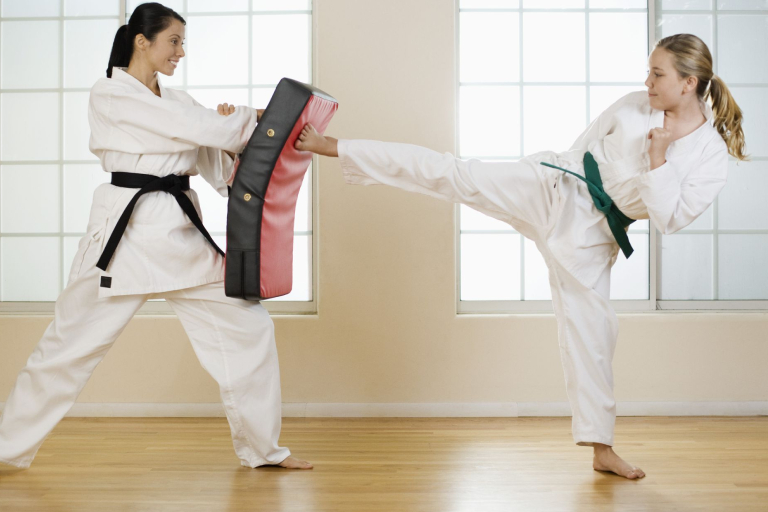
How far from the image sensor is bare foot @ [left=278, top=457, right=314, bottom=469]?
6.59 feet

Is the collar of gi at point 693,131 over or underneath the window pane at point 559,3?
underneath

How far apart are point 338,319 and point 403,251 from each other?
0.41 m

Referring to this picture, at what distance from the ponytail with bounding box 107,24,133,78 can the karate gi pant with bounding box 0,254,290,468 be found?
0.60m

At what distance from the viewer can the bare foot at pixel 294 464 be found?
201 cm

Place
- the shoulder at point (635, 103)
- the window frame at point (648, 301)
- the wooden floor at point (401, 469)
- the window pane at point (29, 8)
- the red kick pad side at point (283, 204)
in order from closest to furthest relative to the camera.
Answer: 1. the wooden floor at point (401, 469)
2. the red kick pad side at point (283, 204)
3. the shoulder at point (635, 103)
4. the window frame at point (648, 301)
5. the window pane at point (29, 8)

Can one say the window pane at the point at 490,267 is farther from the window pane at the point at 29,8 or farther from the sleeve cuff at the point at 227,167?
the window pane at the point at 29,8

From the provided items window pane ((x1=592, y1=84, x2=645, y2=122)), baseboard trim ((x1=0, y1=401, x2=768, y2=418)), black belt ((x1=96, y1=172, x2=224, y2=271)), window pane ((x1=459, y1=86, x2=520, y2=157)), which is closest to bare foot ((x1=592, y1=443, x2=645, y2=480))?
baseboard trim ((x1=0, y1=401, x2=768, y2=418))

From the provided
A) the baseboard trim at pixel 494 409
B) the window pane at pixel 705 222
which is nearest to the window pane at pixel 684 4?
the window pane at pixel 705 222

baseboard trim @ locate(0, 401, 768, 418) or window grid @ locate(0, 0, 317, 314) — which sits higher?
window grid @ locate(0, 0, 317, 314)

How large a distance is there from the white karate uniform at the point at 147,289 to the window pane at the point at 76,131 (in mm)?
1165

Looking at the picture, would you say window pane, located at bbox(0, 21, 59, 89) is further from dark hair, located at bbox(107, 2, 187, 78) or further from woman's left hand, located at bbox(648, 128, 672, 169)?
woman's left hand, located at bbox(648, 128, 672, 169)

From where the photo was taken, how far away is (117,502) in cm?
172

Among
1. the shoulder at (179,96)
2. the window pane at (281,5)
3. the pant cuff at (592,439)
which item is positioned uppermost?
the window pane at (281,5)

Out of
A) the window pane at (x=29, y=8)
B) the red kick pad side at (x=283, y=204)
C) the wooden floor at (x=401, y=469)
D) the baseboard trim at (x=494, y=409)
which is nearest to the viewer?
the wooden floor at (x=401, y=469)
